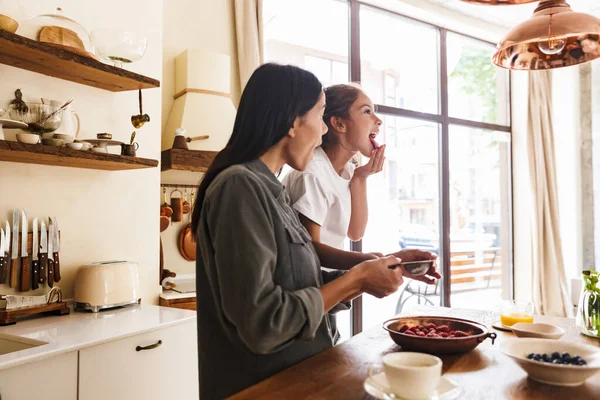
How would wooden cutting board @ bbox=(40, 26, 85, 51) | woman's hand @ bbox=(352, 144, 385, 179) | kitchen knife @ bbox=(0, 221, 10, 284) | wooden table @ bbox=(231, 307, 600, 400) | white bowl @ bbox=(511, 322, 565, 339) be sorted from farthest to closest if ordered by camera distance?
1. woman's hand @ bbox=(352, 144, 385, 179)
2. wooden cutting board @ bbox=(40, 26, 85, 51)
3. kitchen knife @ bbox=(0, 221, 10, 284)
4. white bowl @ bbox=(511, 322, 565, 339)
5. wooden table @ bbox=(231, 307, 600, 400)

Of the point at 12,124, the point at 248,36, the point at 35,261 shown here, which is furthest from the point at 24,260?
the point at 248,36

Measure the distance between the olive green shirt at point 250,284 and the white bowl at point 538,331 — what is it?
0.61 m

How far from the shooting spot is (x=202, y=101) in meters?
2.88

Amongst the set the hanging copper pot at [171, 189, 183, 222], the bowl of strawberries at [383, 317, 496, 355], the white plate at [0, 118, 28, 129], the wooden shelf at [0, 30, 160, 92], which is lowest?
the bowl of strawberries at [383, 317, 496, 355]

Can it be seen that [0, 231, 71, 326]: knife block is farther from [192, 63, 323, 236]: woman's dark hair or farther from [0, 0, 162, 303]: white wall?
[192, 63, 323, 236]: woman's dark hair

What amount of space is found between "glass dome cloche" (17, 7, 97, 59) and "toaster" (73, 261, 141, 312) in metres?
0.88

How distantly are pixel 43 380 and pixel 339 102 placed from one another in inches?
55.1

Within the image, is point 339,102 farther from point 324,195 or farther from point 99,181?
point 99,181

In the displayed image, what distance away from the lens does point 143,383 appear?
1806 mm

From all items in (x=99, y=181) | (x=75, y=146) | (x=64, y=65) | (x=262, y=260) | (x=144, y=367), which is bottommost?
(x=144, y=367)

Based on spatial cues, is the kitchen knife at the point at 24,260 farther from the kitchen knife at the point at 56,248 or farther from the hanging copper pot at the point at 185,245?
the hanging copper pot at the point at 185,245

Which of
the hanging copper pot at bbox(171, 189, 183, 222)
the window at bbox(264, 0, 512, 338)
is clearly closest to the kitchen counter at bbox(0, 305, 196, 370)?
the hanging copper pot at bbox(171, 189, 183, 222)

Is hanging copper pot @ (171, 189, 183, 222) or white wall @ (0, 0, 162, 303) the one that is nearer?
white wall @ (0, 0, 162, 303)

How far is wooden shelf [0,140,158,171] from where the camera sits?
1.74m
